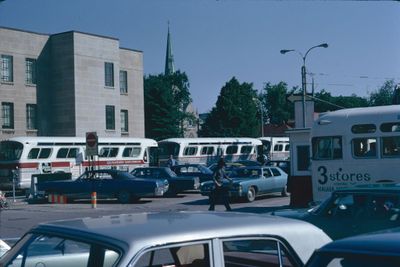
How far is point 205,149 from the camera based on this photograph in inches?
1730

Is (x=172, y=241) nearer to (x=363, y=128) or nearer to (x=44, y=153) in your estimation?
(x=363, y=128)

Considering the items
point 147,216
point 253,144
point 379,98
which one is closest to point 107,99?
point 253,144

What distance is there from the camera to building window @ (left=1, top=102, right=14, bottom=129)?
42.5 metres

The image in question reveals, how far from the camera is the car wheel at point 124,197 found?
1023 inches

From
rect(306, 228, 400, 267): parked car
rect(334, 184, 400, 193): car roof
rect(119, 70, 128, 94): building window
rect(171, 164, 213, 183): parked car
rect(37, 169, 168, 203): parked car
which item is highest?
rect(119, 70, 128, 94): building window

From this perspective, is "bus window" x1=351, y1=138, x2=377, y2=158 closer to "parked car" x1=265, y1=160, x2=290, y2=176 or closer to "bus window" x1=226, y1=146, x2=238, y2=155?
"parked car" x1=265, y1=160, x2=290, y2=176

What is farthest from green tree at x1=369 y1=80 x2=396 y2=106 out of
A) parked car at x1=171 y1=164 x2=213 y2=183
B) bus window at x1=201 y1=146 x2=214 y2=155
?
parked car at x1=171 y1=164 x2=213 y2=183

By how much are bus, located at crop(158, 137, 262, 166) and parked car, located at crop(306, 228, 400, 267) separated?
36918 millimetres

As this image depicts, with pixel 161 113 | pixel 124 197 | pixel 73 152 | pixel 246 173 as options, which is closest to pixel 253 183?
pixel 246 173

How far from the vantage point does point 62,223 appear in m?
4.28

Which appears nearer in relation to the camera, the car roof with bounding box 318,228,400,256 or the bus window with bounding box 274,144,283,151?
the car roof with bounding box 318,228,400,256

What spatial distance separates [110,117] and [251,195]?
2633 centimetres

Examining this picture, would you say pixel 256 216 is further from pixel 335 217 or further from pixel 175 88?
pixel 175 88

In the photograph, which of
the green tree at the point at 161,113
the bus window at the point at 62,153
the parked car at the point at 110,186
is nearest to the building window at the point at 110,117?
the bus window at the point at 62,153
